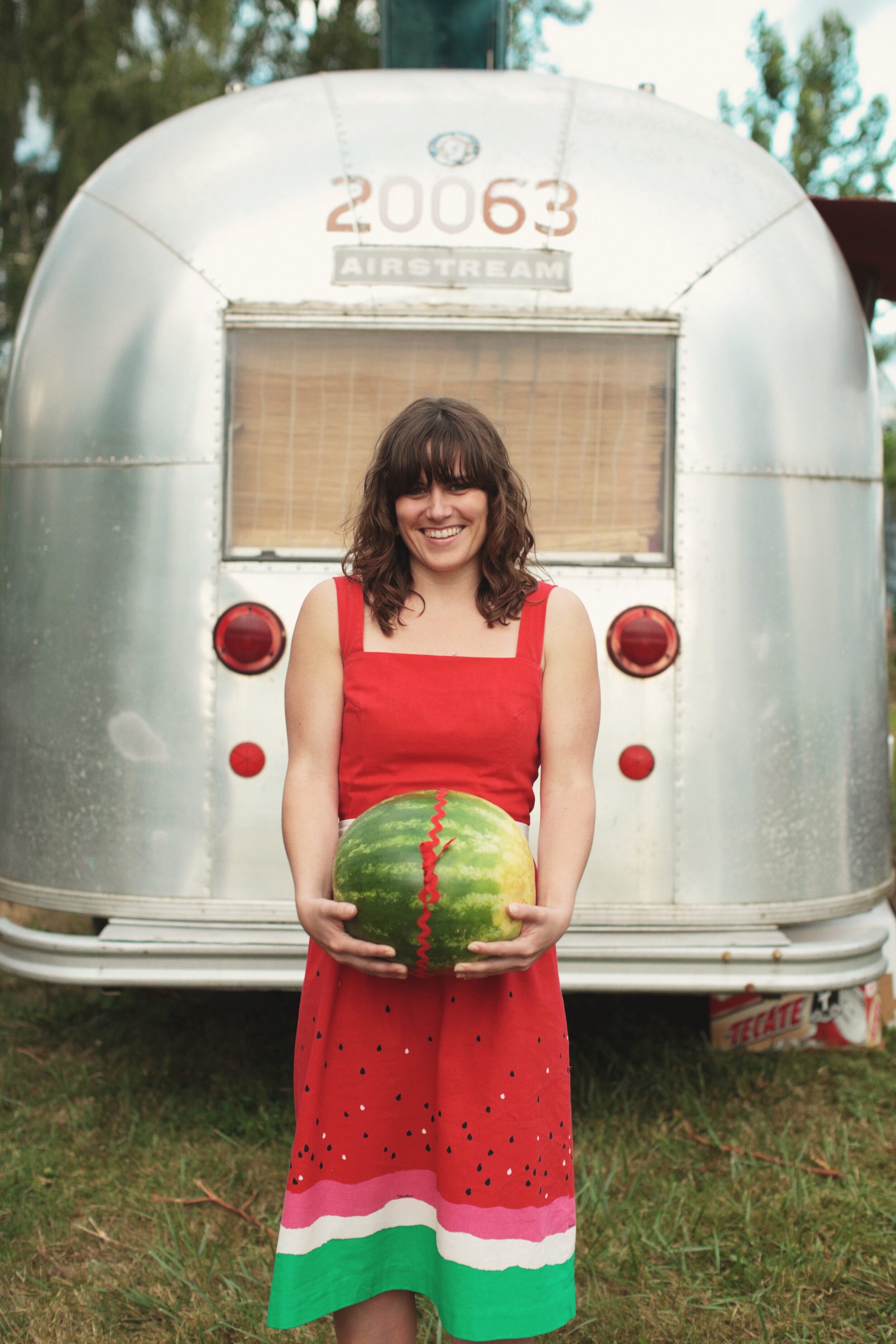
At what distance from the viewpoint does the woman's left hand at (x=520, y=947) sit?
1.90 meters

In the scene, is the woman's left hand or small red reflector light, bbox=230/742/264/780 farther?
small red reflector light, bbox=230/742/264/780

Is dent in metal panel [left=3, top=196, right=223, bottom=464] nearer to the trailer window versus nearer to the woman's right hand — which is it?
the trailer window

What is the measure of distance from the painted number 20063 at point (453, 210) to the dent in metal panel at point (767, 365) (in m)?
0.49

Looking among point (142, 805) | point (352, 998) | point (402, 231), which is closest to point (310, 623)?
→ point (352, 998)

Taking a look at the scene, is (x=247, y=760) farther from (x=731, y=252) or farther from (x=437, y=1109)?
(x=731, y=252)

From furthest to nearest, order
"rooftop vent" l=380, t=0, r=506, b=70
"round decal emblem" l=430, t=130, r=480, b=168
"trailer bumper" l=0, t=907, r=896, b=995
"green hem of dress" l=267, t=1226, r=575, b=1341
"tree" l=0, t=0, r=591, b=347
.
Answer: "tree" l=0, t=0, r=591, b=347 → "rooftop vent" l=380, t=0, r=506, b=70 → "round decal emblem" l=430, t=130, r=480, b=168 → "trailer bumper" l=0, t=907, r=896, b=995 → "green hem of dress" l=267, t=1226, r=575, b=1341

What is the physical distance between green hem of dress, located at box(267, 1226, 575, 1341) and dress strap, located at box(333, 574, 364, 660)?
108 cm

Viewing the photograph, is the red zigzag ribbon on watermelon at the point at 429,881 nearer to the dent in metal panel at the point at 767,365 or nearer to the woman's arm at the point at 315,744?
the woman's arm at the point at 315,744

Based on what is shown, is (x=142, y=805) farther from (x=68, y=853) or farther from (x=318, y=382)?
(x=318, y=382)

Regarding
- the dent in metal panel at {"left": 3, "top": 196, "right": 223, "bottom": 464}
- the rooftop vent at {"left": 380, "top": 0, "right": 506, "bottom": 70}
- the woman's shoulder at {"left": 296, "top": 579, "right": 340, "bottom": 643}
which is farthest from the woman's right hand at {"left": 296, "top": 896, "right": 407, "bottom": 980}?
the rooftop vent at {"left": 380, "top": 0, "right": 506, "bottom": 70}

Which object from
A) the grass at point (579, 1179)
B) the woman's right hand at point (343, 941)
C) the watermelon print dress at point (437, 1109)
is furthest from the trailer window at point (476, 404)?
the grass at point (579, 1179)

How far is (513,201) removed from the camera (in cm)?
348

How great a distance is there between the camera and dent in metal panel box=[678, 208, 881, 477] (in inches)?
A: 137

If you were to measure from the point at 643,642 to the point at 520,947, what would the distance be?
5.61ft
